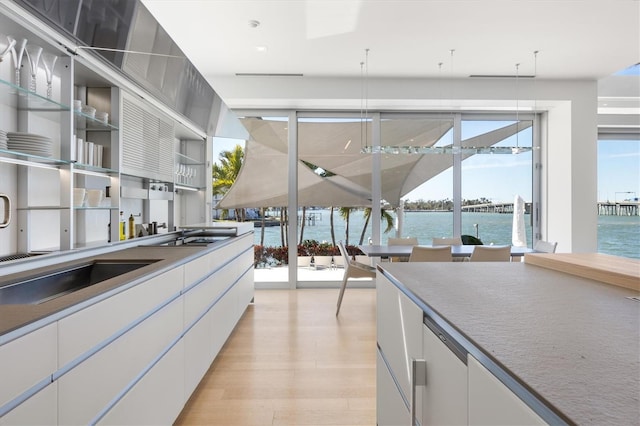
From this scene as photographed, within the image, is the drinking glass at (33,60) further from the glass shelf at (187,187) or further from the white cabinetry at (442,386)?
the white cabinetry at (442,386)

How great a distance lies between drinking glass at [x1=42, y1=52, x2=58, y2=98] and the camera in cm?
199

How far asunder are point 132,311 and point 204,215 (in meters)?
3.34

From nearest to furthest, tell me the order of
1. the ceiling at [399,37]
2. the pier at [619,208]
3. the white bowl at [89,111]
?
1. the white bowl at [89,111]
2. the ceiling at [399,37]
3. the pier at [619,208]

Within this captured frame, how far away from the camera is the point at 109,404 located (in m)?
1.34

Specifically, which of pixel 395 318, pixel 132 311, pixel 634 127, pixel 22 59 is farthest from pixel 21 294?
pixel 634 127

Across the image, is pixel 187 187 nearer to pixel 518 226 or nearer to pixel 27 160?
pixel 27 160

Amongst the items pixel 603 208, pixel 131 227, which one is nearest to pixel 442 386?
pixel 131 227

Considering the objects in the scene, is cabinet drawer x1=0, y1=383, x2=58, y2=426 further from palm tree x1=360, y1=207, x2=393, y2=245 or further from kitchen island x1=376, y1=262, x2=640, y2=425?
palm tree x1=360, y1=207, x2=393, y2=245

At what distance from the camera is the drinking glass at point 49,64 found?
1.99 m

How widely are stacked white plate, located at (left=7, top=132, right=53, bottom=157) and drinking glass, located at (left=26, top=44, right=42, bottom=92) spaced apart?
0.27m

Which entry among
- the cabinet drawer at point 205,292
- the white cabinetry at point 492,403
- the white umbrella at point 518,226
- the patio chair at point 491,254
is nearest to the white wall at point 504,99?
the white umbrella at point 518,226

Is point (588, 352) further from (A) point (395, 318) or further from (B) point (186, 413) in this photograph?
(B) point (186, 413)

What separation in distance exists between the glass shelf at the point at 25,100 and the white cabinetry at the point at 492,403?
228 cm

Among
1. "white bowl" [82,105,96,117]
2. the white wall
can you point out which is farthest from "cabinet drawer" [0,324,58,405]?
the white wall
